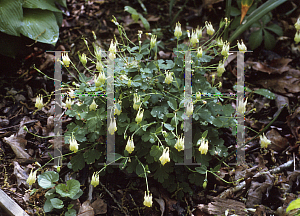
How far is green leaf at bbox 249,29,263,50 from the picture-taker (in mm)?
2004

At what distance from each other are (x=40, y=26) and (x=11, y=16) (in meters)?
0.18

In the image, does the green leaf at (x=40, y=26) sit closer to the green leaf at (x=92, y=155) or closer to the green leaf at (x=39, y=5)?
the green leaf at (x=39, y=5)

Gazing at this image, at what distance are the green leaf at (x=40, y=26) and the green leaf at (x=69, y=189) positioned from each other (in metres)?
0.98

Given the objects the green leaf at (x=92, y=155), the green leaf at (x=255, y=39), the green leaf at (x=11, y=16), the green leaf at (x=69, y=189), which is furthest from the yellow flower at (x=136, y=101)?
the green leaf at (x=255, y=39)

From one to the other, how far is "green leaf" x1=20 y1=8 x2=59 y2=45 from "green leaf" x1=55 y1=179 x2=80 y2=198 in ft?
3.23

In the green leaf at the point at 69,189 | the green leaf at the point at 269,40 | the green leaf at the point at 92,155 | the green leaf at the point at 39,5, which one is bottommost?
the green leaf at the point at 69,189

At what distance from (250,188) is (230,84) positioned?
2.60ft

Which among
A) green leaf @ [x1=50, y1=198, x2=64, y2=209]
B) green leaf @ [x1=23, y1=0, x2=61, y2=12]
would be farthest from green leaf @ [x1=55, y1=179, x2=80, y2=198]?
green leaf @ [x1=23, y1=0, x2=61, y2=12]

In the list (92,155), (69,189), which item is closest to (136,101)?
(92,155)

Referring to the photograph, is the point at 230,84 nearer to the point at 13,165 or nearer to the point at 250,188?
the point at 250,188

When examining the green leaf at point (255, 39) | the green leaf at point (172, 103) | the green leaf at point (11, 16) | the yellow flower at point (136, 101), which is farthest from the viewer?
the green leaf at point (255, 39)

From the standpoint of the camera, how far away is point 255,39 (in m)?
2.00

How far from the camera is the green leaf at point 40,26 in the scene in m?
1.75

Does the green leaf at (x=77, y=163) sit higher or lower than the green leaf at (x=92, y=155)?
lower
